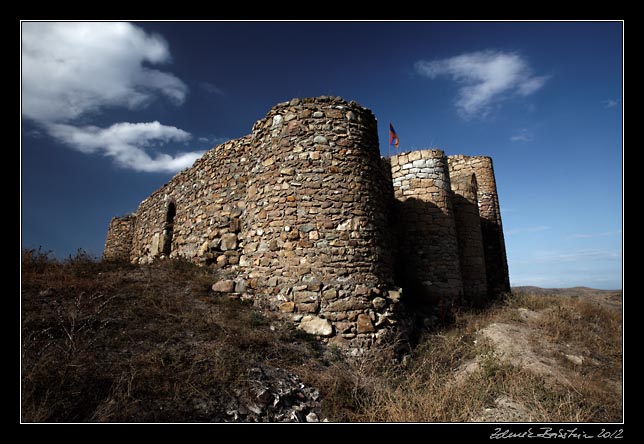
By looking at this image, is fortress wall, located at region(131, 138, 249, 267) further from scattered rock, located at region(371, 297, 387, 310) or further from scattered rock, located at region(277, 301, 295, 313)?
scattered rock, located at region(371, 297, 387, 310)

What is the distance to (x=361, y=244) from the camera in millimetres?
6141

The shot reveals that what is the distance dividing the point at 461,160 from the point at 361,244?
30.4ft

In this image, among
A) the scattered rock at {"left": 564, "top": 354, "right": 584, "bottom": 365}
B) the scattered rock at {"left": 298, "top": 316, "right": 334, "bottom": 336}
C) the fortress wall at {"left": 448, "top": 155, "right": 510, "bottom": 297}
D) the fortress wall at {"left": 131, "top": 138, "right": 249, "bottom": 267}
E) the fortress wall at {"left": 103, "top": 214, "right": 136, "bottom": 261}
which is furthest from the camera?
the fortress wall at {"left": 103, "top": 214, "right": 136, "bottom": 261}

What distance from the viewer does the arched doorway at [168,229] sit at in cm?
1070

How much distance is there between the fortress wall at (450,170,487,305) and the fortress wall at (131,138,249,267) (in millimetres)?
6390

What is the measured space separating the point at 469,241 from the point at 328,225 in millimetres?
5810

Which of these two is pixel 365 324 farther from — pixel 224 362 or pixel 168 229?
pixel 168 229

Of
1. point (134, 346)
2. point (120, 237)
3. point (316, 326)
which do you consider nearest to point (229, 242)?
point (316, 326)

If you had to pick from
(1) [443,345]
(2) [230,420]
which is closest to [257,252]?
(2) [230,420]

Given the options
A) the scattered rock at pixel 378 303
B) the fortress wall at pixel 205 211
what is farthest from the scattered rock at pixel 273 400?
the fortress wall at pixel 205 211

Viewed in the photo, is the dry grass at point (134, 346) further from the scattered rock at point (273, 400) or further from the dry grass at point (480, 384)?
the dry grass at point (480, 384)

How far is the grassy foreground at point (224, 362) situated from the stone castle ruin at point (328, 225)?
644 mm

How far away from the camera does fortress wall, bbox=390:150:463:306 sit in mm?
8281

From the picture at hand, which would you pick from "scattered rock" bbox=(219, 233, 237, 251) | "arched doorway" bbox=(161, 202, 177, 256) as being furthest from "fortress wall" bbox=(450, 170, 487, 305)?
"arched doorway" bbox=(161, 202, 177, 256)
